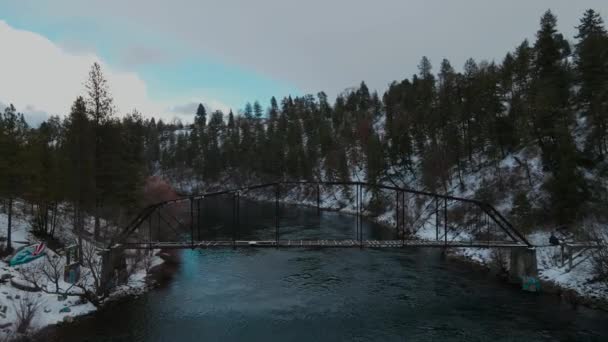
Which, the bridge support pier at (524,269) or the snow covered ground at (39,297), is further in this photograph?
the bridge support pier at (524,269)

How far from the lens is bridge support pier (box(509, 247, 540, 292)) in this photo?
28.5 meters

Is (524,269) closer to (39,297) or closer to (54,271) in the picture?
(39,297)

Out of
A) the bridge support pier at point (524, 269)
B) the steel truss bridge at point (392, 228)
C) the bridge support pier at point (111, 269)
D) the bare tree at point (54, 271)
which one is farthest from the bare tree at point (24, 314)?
the bridge support pier at point (524, 269)

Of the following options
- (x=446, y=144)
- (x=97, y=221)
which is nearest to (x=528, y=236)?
(x=446, y=144)

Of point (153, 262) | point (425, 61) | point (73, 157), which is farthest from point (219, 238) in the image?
point (425, 61)

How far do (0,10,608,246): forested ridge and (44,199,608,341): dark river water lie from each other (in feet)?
31.0

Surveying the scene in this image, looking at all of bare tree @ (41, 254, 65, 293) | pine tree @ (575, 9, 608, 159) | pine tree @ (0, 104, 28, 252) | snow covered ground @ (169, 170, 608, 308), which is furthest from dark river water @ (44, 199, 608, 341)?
pine tree @ (575, 9, 608, 159)

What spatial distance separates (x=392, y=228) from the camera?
5722 centimetres

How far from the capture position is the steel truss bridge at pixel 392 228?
3052cm

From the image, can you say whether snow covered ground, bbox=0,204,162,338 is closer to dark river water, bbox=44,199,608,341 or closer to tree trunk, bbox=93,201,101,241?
dark river water, bbox=44,199,608,341

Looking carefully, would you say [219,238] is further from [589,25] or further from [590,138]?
[589,25]

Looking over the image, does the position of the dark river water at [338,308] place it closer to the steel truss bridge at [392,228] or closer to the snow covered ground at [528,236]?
the snow covered ground at [528,236]

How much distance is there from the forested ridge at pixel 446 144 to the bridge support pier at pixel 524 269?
240 inches

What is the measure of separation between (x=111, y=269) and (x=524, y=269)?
3174cm
